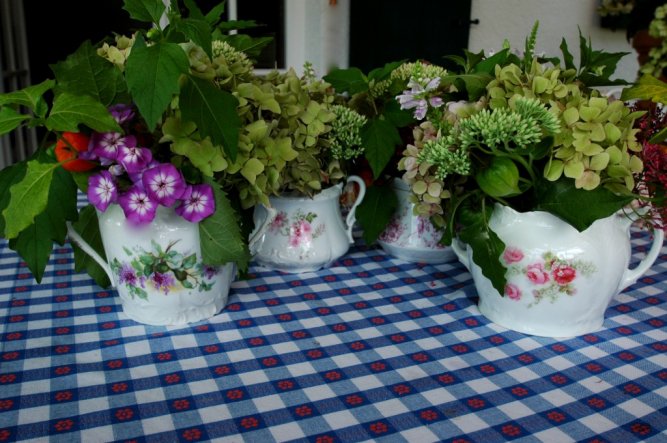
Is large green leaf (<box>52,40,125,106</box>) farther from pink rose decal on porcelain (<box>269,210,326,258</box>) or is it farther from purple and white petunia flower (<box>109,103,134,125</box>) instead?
pink rose decal on porcelain (<box>269,210,326,258</box>)

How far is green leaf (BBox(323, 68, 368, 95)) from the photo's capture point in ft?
3.03

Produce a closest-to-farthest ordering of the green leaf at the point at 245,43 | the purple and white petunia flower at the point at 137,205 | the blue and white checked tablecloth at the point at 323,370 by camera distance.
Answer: the blue and white checked tablecloth at the point at 323,370 → the purple and white petunia flower at the point at 137,205 → the green leaf at the point at 245,43

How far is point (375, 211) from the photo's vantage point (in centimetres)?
95

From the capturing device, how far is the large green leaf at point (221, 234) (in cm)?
69

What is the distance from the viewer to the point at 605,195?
669 mm

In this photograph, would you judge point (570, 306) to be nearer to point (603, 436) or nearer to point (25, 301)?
point (603, 436)

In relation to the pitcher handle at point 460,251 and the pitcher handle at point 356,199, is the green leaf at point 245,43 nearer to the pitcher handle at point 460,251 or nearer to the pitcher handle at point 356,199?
the pitcher handle at point 356,199

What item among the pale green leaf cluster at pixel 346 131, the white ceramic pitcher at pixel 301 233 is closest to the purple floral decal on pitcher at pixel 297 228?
the white ceramic pitcher at pixel 301 233

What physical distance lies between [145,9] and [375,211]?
46 centimetres

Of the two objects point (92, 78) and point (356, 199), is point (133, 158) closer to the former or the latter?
point (92, 78)

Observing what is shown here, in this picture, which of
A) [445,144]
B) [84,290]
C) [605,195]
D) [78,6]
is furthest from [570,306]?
[78,6]

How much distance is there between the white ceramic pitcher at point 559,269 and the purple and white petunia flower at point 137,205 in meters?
0.41

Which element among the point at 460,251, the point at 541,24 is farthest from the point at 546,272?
the point at 541,24

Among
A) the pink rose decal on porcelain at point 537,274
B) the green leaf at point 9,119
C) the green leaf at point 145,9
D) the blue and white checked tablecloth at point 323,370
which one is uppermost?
the green leaf at point 145,9
